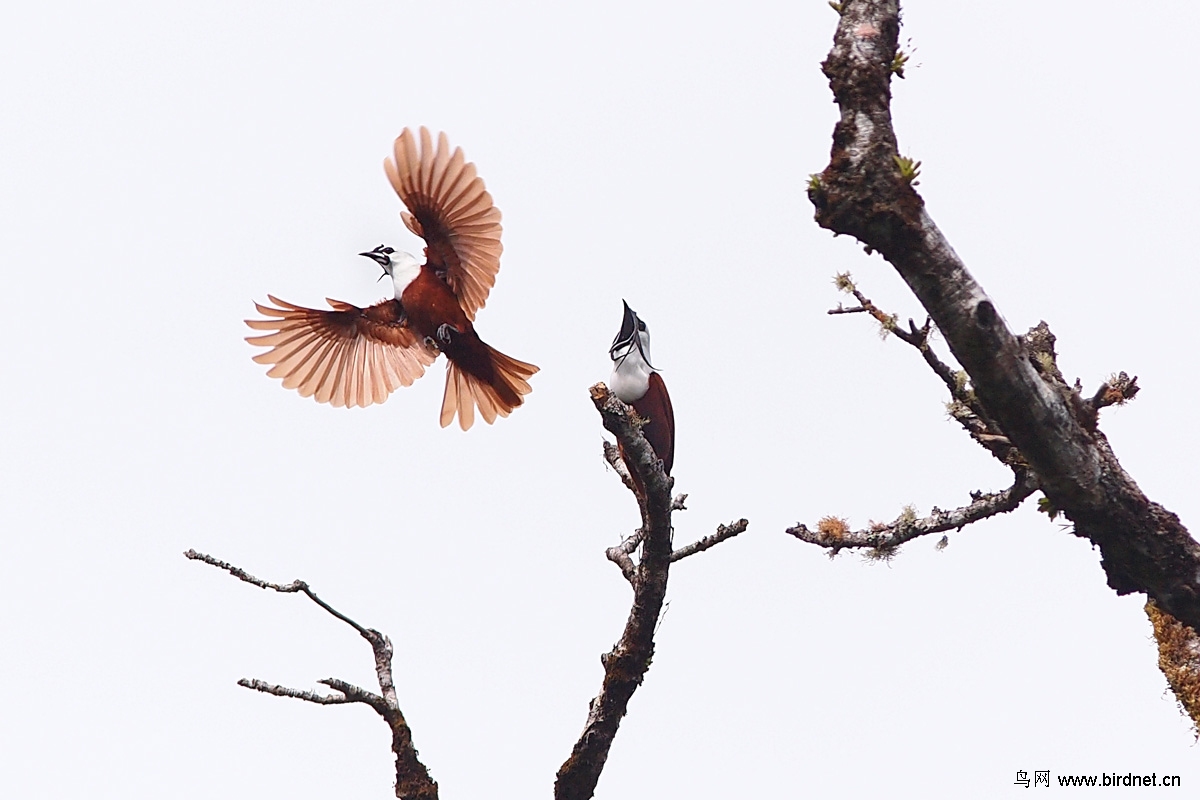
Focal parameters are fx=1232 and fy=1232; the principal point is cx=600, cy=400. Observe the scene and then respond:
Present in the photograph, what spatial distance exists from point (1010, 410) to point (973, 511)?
5.39 ft

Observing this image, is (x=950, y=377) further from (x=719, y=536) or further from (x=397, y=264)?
(x=397, y=264)

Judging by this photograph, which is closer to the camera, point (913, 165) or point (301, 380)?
point (913, 165)

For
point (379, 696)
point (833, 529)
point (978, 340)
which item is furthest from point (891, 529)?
point (379, 696)

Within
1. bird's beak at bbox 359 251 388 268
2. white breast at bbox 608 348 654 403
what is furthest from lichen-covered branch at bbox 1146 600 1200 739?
bird's beak at bbox 359 251 388 268

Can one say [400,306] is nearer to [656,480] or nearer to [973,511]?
[656,480]

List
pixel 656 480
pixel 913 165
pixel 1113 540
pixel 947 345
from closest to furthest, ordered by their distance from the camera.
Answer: pixel 913 165, pixel 947 345, pixel 1113 540, pixel 656 480

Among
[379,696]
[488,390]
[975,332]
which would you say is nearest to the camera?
[975,332]

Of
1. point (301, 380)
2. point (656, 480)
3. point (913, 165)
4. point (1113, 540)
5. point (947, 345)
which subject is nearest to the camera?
point (913, 165)

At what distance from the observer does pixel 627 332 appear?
8078 mm

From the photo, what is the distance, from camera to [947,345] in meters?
4.63

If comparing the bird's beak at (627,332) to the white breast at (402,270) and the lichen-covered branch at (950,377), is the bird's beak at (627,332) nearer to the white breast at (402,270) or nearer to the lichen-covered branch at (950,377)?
the white breast at (402,270)

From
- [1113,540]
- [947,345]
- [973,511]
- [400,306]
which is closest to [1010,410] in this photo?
[947,345]

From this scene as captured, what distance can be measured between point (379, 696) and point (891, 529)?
282 cm

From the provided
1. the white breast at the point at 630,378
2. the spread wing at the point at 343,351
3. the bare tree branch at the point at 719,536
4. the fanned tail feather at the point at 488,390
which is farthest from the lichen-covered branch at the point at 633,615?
the spread wing at the point at 343,351
